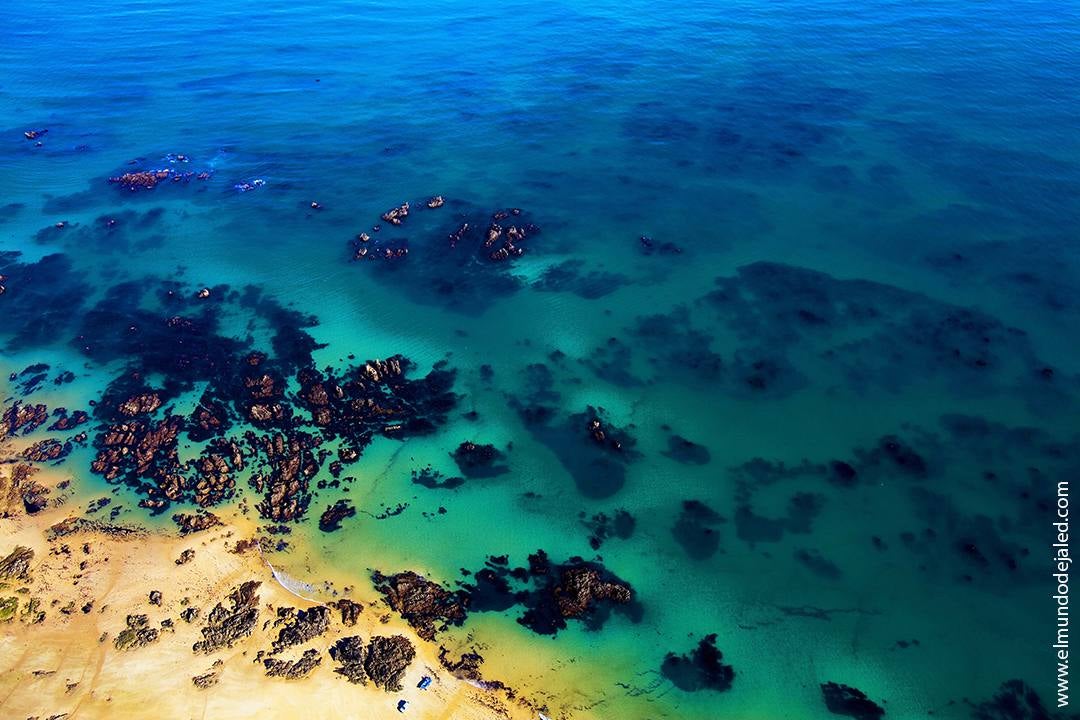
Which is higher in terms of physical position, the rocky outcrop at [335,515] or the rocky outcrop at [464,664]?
the rocky outcrop at [335,515]

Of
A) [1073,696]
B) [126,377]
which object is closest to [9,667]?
[126,377]

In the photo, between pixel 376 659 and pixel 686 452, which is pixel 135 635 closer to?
pixel 376 659

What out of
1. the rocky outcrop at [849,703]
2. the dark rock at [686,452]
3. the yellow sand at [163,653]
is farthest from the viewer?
the dark rock at [686,452]

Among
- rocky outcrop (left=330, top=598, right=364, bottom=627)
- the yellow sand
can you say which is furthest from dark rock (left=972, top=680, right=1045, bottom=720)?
rocky outcrop (left=330, top=598, right=364, bottom=627)

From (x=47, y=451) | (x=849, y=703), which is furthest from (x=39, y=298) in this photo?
(x=849, y=703)

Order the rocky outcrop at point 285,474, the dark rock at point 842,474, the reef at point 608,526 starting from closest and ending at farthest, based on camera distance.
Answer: the reef at point 608,526 → the rocky outcrop at point 285,474 → the dark rock at point 842,474

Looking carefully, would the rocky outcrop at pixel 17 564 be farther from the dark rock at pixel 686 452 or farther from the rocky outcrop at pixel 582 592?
the dark rock at pixel 686 452

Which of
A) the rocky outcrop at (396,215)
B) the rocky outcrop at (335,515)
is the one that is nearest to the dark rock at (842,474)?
the rocky outcrop at (335,515)
